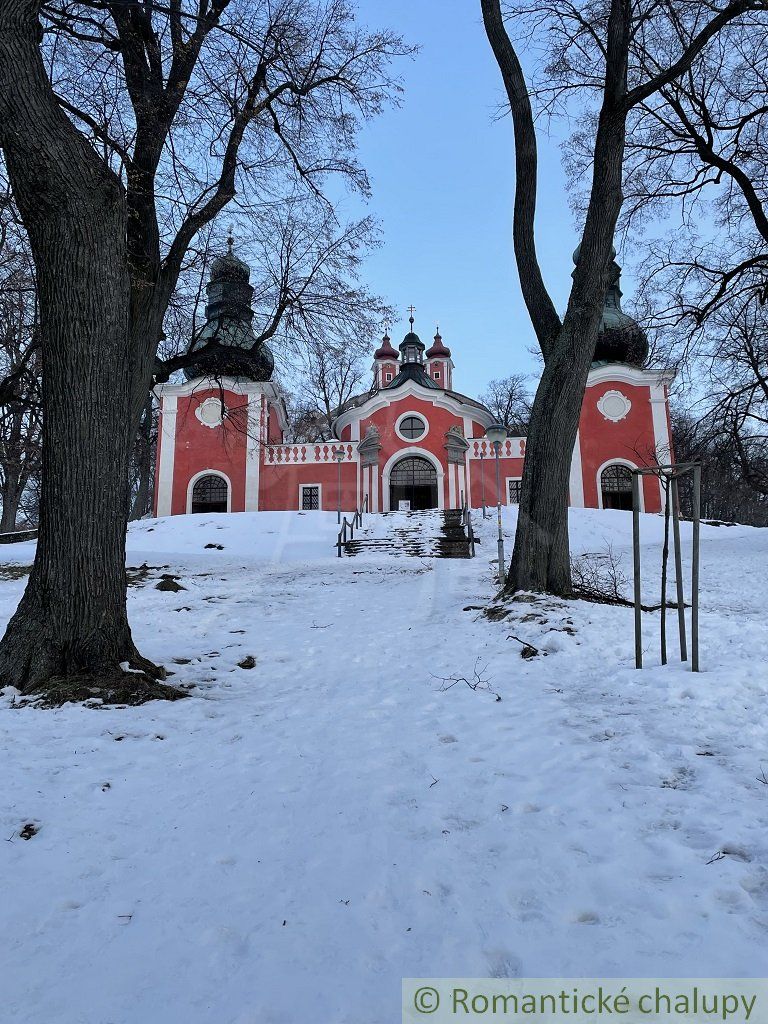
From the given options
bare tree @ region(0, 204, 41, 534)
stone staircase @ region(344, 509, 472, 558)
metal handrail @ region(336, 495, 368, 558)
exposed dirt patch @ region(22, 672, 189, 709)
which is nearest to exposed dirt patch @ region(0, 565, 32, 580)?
bare tree @ region(0, 204, 41, 534)

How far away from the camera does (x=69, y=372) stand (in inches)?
165

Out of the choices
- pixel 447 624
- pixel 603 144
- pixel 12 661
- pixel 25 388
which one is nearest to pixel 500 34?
pixel 603 144

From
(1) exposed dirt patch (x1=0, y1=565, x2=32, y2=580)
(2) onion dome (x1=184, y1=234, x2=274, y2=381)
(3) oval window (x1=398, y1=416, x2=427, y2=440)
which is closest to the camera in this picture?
(2) onion dome (x1=184, y1=234, x2=274, y2=381)

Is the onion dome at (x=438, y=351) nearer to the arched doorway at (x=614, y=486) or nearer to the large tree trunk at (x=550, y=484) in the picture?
the arched doorway at (x=614, y=486)

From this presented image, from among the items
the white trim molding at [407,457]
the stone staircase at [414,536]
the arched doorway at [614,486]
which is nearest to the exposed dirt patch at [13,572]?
the stone staircase at [414,536]

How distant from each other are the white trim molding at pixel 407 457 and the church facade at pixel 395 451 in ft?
0.16

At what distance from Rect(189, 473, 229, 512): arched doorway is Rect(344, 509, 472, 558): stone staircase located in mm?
10172

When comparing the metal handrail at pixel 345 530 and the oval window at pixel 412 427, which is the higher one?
the oval window at pixel 412 427

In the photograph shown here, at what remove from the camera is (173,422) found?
2811cm

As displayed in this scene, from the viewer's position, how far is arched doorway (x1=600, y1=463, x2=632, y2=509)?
2642 centimetres

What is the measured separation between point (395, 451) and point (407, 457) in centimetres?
65

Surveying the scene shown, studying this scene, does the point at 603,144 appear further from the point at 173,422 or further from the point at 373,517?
the point at 173,422

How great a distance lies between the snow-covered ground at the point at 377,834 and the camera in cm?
154

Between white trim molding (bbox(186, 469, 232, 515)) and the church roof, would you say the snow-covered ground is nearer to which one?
white trim molding (bbox(186, 469, 232, 515))
